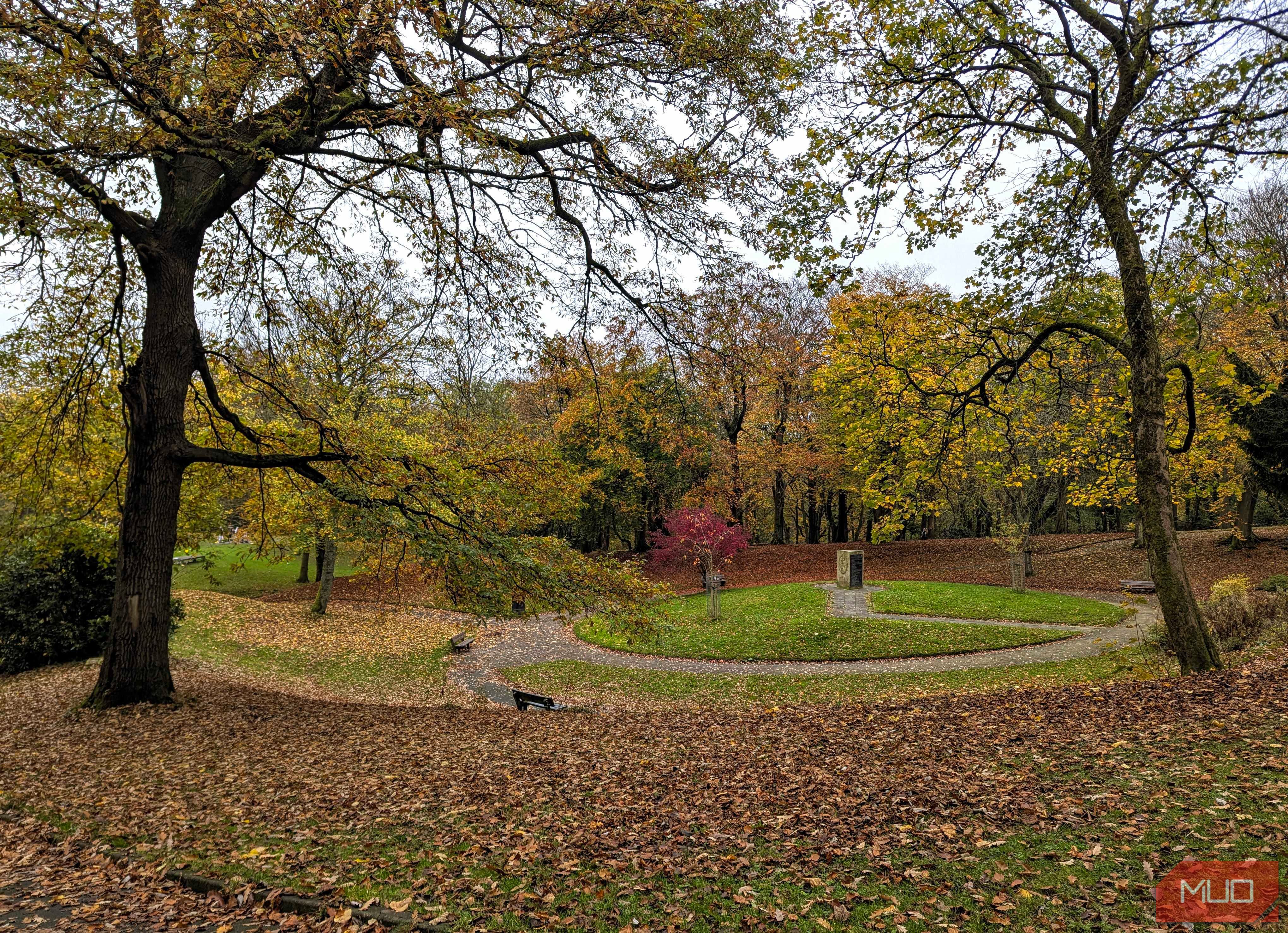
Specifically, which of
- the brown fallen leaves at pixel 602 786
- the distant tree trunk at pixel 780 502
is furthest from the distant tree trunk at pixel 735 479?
the brown fallen leaves at pixel 602 786

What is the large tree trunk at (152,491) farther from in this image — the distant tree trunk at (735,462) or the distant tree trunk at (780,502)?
the distant tree trunk at (780,502)

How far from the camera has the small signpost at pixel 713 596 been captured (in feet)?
62.3

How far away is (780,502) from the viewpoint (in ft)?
114

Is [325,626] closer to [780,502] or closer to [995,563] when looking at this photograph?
[780,502]

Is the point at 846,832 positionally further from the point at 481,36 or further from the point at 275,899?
the point at 481,36

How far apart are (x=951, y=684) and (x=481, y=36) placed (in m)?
12.7

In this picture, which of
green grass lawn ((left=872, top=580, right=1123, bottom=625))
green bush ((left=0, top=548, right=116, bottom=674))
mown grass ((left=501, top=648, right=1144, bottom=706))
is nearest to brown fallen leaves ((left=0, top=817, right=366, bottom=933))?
mown grass ((left=501, top=648, right=1144, bottom=706))

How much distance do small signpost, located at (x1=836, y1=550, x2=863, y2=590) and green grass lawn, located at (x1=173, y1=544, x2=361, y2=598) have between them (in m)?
20.0

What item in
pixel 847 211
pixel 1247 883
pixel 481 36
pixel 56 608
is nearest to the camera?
pixel 1247 883

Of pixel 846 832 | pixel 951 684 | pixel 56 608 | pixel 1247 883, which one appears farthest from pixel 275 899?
pixel 56 608

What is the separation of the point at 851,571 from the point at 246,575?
2728 cm

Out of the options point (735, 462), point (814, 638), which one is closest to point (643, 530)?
point (735, 462)

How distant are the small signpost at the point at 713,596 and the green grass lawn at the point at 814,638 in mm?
196

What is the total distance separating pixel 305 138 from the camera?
762cm
